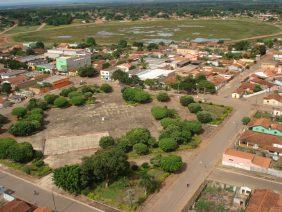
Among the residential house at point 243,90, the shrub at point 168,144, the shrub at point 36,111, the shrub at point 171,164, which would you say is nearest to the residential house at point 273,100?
the residential house at point 243,90

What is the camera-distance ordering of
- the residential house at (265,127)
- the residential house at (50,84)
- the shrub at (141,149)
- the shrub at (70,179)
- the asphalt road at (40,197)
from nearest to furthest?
the asphalt road at (40,197) < the shrub at (70,179) < the shrub at (141,149) < the residential house at (265,127) < the residential house at (50,84)

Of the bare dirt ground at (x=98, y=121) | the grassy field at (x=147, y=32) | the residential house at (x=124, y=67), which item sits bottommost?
the grassy field at (x=147, y=32)

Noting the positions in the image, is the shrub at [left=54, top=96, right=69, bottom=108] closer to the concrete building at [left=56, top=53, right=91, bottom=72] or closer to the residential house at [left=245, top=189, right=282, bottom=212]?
the concrete building at [left=56, top=53, right=91, bottom=72]

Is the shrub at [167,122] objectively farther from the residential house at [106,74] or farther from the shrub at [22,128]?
the residential house at [106,74]

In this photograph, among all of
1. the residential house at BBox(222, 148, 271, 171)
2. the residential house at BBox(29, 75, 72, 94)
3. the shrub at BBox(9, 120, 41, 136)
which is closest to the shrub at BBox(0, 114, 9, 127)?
the shrub at BBox(9, 120, 41, 136)

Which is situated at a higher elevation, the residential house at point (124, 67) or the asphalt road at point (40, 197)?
the residential house at point (124, 67)

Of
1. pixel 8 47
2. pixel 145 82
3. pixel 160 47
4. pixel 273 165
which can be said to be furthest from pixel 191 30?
pixel 273 165

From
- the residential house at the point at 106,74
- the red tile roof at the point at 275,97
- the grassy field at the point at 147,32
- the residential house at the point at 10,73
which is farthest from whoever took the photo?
the grassy field at the point at 147,32

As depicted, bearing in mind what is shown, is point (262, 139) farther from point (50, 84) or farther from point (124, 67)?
point (124, 67)
